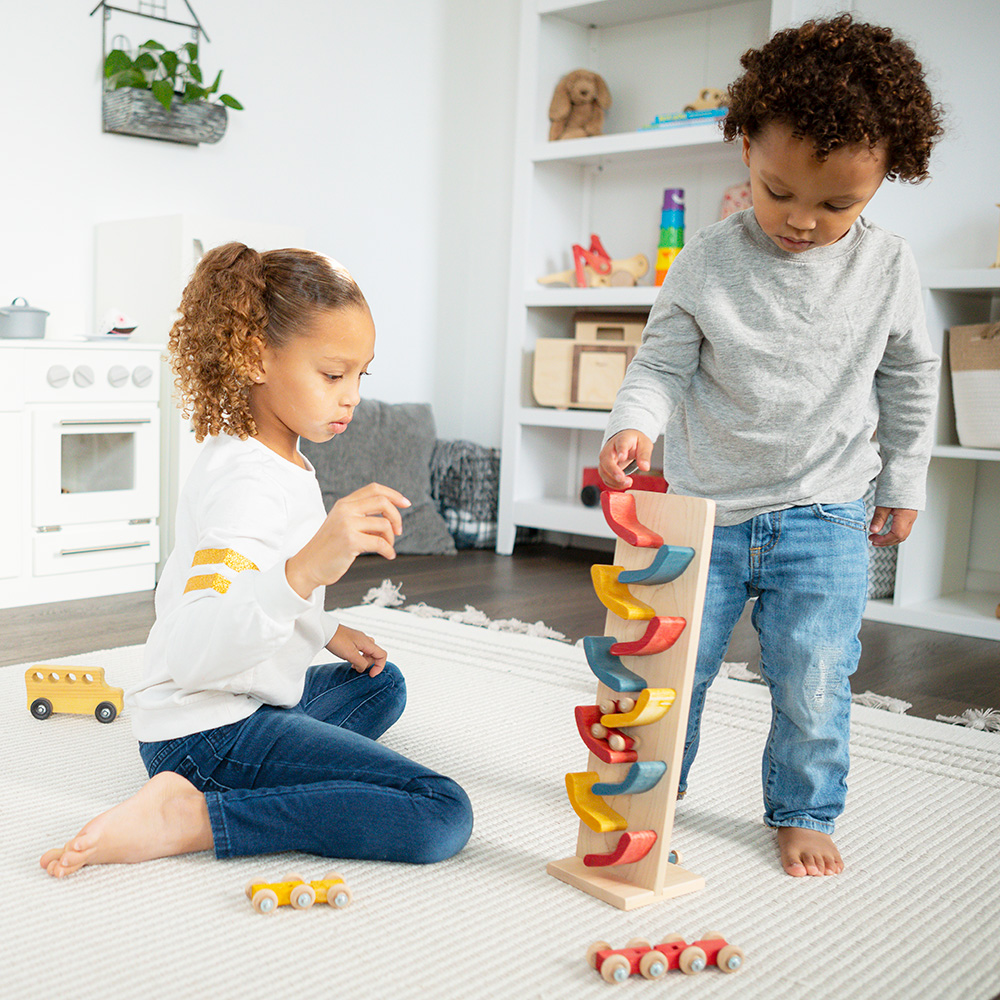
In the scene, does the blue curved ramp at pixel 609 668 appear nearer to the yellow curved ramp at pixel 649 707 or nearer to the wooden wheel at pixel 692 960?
the yellow curved ramp at pixel 649 707

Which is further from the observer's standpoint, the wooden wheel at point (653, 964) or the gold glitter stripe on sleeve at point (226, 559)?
the gold glitter stripe on sleeve at point (226, 559)

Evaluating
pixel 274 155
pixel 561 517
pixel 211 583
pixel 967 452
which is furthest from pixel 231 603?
pixel 274 155

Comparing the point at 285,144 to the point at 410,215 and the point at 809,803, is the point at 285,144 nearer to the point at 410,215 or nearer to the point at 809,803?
the point at 410,215

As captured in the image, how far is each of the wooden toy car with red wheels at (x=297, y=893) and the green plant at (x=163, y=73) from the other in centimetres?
213

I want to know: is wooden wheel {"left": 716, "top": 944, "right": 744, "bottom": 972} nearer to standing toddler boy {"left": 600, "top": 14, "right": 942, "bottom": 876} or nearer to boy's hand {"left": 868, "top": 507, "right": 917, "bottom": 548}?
standing toddler boy {"left": 600, "top": 14, "right": 942, "bottom": 876}

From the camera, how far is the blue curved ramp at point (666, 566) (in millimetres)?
964

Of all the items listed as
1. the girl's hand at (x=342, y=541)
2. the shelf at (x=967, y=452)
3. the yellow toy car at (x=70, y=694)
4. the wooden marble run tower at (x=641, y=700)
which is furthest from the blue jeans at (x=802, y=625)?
the shelf at (x=967, y=452)

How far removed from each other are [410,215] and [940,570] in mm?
1939

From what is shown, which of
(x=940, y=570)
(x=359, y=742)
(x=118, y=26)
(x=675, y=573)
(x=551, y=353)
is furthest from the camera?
(x=551, y=353)

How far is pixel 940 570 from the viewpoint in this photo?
2.47m

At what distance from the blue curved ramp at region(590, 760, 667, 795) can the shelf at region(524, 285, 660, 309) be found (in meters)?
1.90

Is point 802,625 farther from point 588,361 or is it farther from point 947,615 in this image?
point 588,361

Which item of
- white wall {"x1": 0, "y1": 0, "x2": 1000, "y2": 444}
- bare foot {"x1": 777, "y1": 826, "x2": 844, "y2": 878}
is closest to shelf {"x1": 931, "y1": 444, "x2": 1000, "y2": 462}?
white wall {"x1": 0, "y1": 0, "x2": 1000, "y2": 444}

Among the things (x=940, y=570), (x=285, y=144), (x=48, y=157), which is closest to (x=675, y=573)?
(x=940, y=570)
